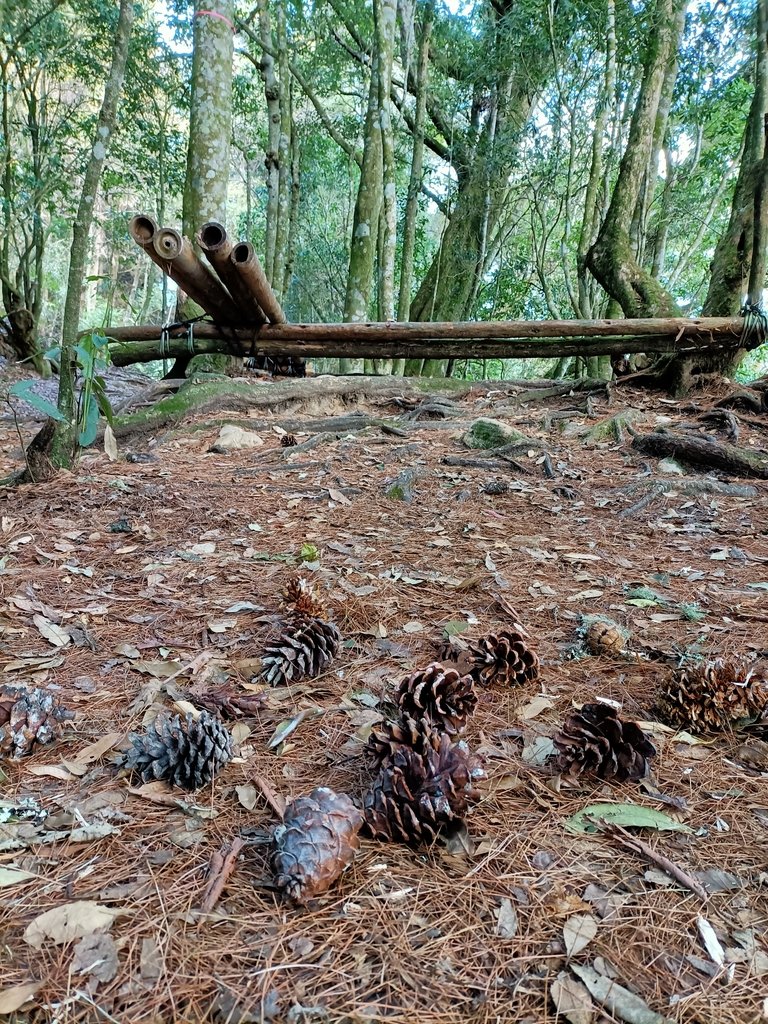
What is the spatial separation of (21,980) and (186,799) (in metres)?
0.42

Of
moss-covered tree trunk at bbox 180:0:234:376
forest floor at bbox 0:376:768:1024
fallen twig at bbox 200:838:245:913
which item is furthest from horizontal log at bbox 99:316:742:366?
fallen twig at bbox 200:838:245:913

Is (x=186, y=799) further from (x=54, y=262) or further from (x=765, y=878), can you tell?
(x=54, y=262)

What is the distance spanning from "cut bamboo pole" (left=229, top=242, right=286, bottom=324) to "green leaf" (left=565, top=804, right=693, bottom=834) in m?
3.71

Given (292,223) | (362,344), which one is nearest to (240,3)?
(292,223)

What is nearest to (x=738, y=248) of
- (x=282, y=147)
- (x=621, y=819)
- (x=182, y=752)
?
(x=621, y=819)

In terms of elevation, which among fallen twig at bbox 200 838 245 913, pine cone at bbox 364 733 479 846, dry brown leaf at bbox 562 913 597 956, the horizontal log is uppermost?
the horizontal log

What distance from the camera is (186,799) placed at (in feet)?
4.24

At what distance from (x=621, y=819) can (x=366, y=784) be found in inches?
21.9

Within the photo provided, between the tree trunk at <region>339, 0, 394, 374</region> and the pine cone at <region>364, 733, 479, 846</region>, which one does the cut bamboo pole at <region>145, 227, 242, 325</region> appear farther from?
the pine cone at <region>364, 733, 479, 846</region>

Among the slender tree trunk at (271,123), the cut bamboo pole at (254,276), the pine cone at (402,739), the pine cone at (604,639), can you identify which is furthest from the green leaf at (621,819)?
the slender tree trunk at (271,123)

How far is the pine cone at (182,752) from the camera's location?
1344 millimetres

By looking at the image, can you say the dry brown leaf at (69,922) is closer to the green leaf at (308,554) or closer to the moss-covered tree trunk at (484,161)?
the green leaf at (308,554)

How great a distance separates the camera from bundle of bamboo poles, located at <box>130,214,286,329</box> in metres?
3.88

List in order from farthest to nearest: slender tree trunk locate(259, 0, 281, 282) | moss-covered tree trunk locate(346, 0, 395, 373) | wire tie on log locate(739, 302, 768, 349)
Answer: slender tree trunk locate(259, 0, 281, 282)
moss-covered tree trunk locate(346, 0, 395, 373)
wire tie on log locate(739, 302, 768, 349)
